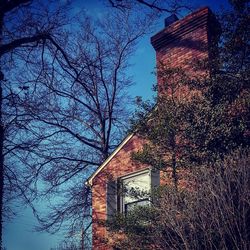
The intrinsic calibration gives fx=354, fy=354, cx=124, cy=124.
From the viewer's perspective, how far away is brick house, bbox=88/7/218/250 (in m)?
9.44

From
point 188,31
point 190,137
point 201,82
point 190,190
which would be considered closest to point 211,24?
point 188,31

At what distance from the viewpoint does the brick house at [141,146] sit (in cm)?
944

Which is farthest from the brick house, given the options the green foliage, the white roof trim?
the green foliage

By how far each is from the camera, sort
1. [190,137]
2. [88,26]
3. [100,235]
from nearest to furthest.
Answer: [190,137] → [100,235] → [88,26]

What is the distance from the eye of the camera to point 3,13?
381 inches

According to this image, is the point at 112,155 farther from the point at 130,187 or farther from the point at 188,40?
the point at 188,40

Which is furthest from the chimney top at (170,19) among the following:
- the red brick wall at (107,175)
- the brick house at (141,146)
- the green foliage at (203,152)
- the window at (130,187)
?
the window at (130,187)

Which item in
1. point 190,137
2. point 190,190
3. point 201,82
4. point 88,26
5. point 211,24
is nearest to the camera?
point 190,190

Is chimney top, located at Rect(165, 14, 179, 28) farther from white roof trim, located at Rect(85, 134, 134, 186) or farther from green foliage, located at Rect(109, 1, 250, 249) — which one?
white roof trim, located at Rect(85, 134, 134, 186)

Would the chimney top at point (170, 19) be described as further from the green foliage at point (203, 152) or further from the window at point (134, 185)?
the window at point (134, 185)

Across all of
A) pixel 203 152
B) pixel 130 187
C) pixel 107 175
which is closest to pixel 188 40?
pixel 203 152

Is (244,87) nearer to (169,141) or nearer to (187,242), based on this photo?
(169,141)

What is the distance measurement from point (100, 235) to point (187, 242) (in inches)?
232

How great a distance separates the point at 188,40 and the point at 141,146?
324cm
